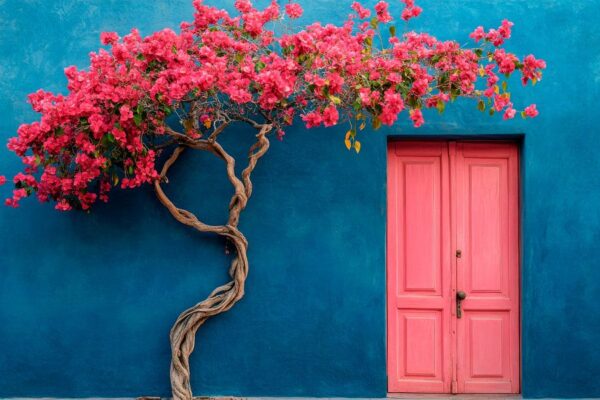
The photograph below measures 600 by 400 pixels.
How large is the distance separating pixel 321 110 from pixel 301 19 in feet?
4.93

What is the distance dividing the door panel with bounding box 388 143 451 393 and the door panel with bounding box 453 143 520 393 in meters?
0.15

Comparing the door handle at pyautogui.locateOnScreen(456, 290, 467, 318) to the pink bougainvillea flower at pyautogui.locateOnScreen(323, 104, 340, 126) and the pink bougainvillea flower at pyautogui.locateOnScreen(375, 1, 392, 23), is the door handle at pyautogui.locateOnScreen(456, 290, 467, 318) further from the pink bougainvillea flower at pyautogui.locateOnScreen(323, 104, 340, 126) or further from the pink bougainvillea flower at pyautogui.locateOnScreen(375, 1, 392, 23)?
the pink bougainvillea flower at pyautogui.locateOnScreen(375, 1, 392, 23)

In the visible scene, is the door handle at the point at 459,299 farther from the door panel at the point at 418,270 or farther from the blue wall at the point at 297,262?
the blue wall at the point at 297,262

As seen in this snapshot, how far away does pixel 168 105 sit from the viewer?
4918 mm

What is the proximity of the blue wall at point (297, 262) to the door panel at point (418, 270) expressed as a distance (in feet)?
0.65

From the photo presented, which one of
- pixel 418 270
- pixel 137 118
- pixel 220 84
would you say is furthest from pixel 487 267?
pixel 137 118

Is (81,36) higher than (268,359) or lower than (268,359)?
higher

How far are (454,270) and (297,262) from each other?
1413mm

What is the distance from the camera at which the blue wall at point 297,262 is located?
229 inches

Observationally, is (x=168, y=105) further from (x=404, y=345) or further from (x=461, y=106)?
(x=404, y=345)

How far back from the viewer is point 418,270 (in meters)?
6.02

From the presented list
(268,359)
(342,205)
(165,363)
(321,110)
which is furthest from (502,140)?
(165,363)

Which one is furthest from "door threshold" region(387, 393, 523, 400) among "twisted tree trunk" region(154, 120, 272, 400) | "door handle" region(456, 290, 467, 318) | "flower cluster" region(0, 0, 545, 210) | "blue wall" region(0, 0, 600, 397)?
"flower cluster" region(0, 0, 545, 210)

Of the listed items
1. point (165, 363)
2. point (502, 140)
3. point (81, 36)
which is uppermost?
point (81, 36)
